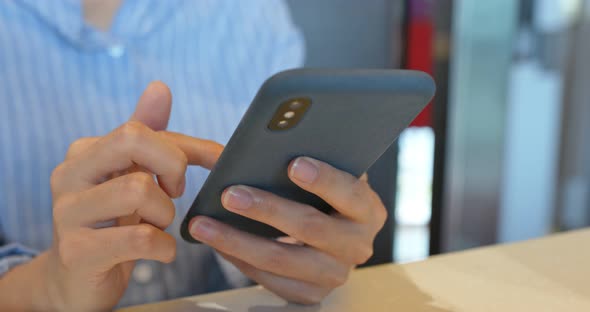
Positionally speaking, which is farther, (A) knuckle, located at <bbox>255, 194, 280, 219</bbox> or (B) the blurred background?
(B) the blurred background

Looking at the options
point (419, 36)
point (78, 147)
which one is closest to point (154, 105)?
point (78, 147)

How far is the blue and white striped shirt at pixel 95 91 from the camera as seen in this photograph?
2.26 feet

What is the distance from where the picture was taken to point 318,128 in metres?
0.37

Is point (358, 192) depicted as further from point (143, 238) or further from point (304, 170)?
point (143, 238)

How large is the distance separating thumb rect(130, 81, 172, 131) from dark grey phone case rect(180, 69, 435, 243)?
0.10m

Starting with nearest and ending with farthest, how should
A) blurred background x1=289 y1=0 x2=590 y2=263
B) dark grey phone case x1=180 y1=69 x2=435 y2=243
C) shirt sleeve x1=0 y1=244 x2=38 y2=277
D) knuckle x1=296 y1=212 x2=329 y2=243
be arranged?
dark grey phone case x1=180 y1=69 x2=435 y2=243
knuckle x1=296 y1=212 x2=329 y2=243
shirt sleeve x1=0 y1=244 x2=38 y2=277
blurred background x1=289 y1=0 x2=590 y2=263

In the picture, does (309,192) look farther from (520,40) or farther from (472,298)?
(520,40)

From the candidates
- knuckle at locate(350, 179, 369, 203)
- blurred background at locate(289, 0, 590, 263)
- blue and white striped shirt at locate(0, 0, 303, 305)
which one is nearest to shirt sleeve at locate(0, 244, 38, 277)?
blue and white striped shirt at locate(0, 0, 303, 305)

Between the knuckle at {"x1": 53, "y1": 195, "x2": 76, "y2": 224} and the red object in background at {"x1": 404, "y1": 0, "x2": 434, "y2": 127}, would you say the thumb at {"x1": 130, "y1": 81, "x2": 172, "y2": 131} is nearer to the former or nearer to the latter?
the knuckle at {"x1": 53, "y1": 195, "x2": 76, "y2": 224}

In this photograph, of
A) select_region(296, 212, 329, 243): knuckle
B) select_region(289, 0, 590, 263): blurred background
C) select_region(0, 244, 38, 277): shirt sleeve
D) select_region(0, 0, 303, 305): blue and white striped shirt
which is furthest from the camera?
select_region(289, 0, 590, 263): blurred background

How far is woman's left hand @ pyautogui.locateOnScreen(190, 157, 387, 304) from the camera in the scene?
406 mm

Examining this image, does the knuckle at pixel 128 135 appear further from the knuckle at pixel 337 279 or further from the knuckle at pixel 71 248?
the knuckle at pixel 337 279

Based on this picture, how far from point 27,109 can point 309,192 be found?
0.45 metres

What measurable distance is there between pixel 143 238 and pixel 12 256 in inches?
10.5
